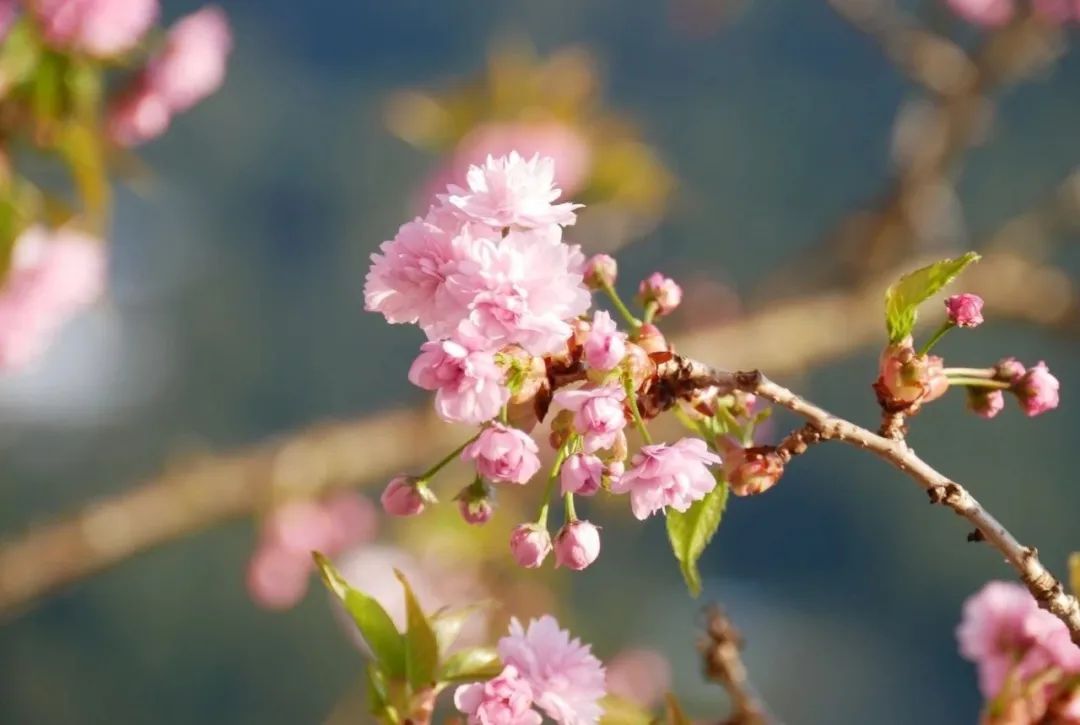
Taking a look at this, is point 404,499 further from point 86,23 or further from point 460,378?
point 86,23

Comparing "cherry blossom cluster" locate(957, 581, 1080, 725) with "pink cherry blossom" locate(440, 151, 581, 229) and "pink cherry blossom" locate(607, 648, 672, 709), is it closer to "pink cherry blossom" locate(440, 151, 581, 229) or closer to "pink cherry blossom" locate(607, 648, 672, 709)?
"pink cherry blossom" locate(440, 151, 581, 229)

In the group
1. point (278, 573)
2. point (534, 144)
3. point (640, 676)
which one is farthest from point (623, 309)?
point (640, 676)

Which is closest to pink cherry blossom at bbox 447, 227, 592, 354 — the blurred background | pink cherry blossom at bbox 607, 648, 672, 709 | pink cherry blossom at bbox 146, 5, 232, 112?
pink cherry blossom at bbox 146, 5, 232, 112

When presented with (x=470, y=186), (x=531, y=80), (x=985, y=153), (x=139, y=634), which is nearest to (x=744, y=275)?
(x=985, y=153)

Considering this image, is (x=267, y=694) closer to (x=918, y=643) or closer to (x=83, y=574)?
(x=918, y=643)

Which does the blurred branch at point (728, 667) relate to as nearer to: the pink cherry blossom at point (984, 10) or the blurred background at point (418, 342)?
the pink cherry blossom at point (984, 10)

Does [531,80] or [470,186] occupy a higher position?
[531,80]

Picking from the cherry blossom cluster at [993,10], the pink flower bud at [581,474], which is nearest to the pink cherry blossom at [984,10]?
the cherry blossom cluster at [993,10]

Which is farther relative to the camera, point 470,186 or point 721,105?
point 721,105
